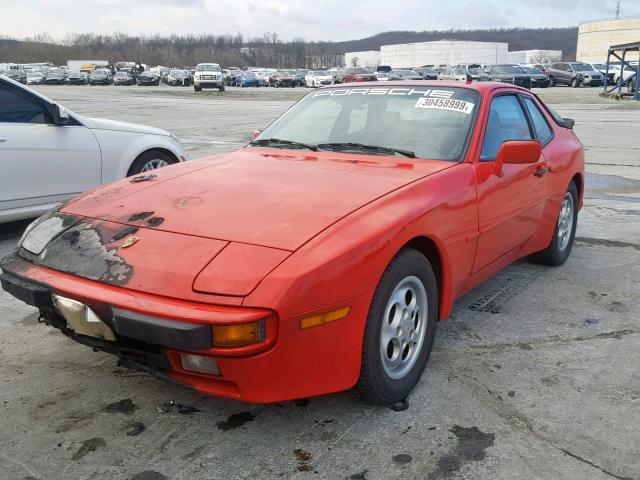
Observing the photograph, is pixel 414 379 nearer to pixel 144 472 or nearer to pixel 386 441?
pixel 386 441

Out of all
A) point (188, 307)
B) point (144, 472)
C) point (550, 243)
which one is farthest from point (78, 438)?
point (550, 243)

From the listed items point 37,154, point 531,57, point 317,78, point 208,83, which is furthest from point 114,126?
point 531,57

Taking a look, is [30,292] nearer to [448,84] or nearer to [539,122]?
[448,84]

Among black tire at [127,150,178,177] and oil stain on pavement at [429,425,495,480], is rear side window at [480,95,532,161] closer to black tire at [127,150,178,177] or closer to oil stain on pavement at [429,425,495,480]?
oil stain on pavement at [429,425,495,480]

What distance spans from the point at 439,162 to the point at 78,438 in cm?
220

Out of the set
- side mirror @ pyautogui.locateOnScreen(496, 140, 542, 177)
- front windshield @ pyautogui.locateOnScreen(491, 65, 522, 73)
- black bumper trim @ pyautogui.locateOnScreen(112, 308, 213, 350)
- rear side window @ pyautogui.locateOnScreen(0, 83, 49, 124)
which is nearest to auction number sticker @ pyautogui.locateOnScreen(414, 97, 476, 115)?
side mirror @ pyautogui.locateOnScreen(496, 140, 542, 177)

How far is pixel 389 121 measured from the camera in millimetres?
3707

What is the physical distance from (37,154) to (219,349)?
387 centimetres

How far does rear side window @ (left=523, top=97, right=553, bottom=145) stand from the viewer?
14.5ft

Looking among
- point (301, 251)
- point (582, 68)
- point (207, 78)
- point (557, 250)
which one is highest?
point (582, 68)

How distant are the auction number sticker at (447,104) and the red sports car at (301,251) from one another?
11 mm

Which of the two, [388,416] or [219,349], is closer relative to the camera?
[219,349]

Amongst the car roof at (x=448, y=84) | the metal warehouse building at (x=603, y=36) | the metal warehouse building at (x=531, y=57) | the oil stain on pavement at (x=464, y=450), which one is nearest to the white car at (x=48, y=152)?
the car roof at (x=448, y=84)

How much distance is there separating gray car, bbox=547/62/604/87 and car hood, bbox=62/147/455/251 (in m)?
42.1
